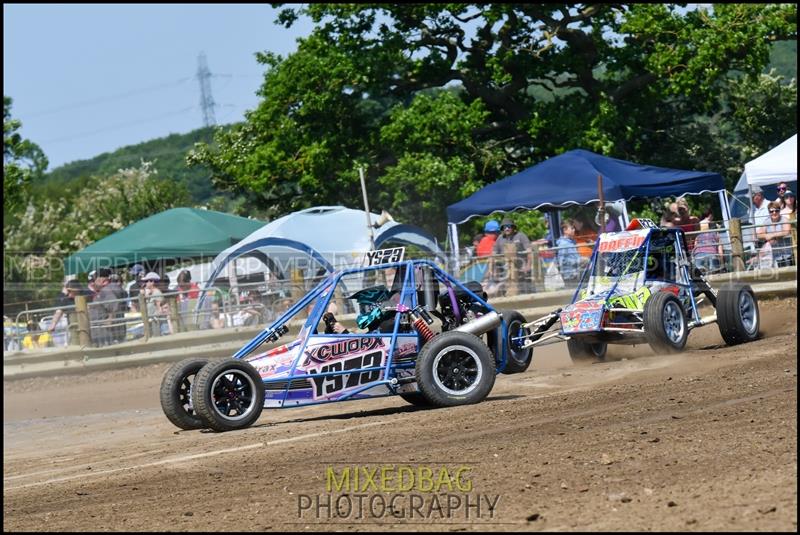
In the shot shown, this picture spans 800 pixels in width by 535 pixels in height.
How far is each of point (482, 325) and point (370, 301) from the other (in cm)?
108

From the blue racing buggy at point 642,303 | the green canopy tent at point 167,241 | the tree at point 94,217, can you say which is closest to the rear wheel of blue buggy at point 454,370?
the blue racing buggy at point 642,303

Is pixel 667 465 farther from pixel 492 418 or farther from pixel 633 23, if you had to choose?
pixel 633 23

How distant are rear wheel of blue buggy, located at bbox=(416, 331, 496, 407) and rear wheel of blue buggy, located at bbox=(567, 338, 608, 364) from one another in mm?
3474

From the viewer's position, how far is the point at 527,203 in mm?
19094

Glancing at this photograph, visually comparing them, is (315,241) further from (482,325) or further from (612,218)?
(482,325)

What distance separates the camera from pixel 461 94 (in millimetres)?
26500

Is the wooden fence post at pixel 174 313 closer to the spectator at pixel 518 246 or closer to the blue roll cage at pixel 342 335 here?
the spectator at pixel 518 246

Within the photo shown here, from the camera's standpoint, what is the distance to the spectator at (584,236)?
691 inches

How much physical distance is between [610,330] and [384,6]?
47.3 ft

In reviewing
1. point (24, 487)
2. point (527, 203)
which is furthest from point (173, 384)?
point (527, 203)

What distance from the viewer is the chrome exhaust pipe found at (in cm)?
1096

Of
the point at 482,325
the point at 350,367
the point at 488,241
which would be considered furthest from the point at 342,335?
the point at 488,241

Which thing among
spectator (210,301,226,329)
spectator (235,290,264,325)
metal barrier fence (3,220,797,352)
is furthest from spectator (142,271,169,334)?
spectator (235,290,264,325)

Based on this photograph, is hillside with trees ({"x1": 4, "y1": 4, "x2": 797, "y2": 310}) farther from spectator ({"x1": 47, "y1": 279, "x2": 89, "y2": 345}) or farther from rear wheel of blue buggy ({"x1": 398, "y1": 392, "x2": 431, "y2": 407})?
rear wheel of blue buggy ({"x1": 398, "y1": 392, "x2": 431, "y2": 407})
